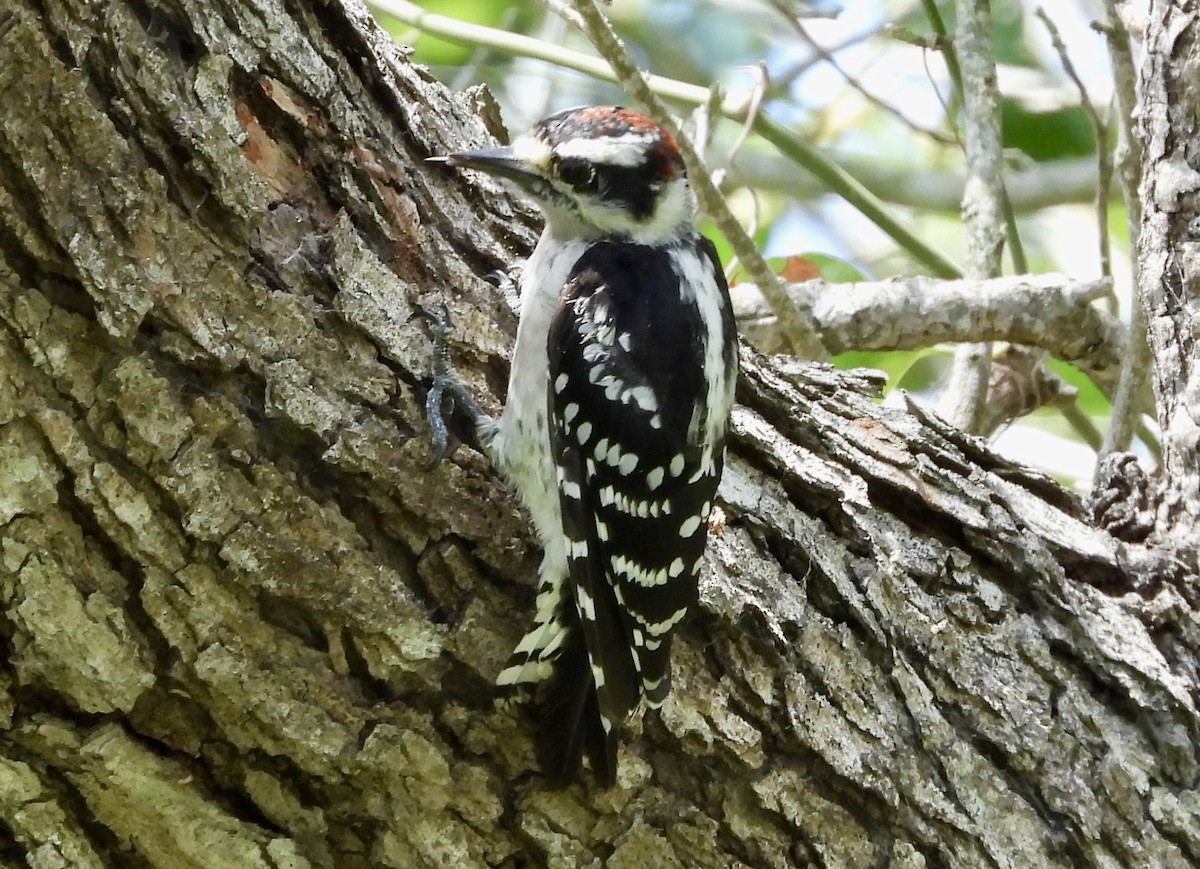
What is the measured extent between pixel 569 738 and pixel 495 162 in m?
0.88

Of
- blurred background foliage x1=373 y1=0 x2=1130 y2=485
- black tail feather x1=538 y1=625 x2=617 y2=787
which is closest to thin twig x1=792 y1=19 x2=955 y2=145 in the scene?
blurred background foliage x1=373 y1=0 x2=1130 y2=485

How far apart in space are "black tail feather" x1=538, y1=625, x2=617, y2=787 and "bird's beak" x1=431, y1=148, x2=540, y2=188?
2.59 feet

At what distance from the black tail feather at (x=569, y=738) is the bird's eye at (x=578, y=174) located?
0.82 meters

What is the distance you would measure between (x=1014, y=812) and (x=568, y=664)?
721mm

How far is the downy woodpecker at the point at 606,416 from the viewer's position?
168 cm

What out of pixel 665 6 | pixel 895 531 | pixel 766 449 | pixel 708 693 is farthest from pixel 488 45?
pixel 665 6

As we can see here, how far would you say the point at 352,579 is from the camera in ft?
5.10

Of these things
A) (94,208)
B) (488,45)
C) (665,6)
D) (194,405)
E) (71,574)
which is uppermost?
(665,6)

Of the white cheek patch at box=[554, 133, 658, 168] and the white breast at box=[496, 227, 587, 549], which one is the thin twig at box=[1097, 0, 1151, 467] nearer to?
the white cheek patch at box=[554, 133, 658, 168]

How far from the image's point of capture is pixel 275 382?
154 centimetres

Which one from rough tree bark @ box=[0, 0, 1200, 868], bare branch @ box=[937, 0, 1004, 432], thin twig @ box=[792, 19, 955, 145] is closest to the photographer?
rough tree bark @ box=[0, 0, 1200, 868]

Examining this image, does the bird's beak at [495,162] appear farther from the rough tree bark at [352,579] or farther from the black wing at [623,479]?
the black wing at [623,479]

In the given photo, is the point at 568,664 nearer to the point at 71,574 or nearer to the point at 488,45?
the point at 71,574

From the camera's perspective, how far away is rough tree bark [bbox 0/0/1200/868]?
1.45 m
